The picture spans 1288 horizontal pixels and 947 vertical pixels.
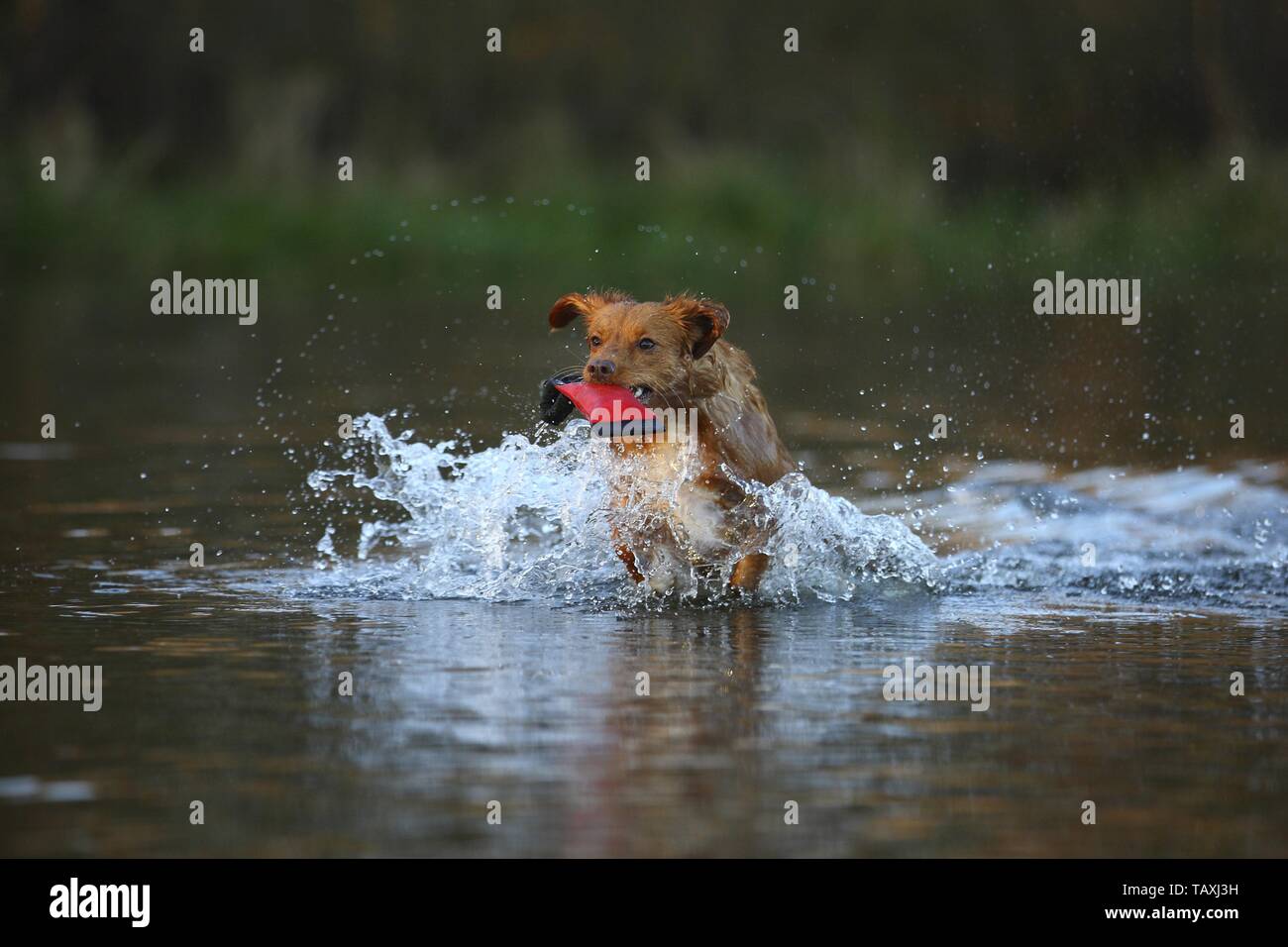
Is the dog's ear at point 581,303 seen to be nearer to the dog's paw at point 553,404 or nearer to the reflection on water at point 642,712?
the dog's paw at point 553,404

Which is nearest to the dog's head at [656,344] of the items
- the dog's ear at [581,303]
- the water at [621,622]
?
the dog's ear at [581,303]

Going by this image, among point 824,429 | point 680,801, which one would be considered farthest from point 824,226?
point 680,801

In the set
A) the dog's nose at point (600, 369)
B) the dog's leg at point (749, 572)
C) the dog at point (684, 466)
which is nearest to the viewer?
the dog's nose at point (600, 369)

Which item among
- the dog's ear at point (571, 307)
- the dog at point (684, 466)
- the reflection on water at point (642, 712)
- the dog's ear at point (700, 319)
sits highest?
the dog's ear at point (571, 307)

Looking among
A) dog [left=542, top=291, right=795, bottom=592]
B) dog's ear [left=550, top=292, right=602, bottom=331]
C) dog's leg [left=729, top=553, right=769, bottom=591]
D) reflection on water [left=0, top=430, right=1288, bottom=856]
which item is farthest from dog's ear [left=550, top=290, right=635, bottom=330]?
reflection on water [left=0, top=430, right=1288, bottom=856]

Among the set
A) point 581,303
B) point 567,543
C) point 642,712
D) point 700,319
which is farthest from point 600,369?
point 642,712

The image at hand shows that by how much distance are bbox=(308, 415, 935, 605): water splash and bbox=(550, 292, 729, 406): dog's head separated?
400 mm

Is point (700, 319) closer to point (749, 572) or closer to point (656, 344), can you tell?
point (656, 344)

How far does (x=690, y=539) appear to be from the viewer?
387 inches

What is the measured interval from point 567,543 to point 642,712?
2.74 meters

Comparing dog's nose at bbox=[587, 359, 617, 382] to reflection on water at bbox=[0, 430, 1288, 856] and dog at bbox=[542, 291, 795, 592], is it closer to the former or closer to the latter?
dog at bbox=[542, 291, 795, 592]

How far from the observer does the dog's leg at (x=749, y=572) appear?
9.88 m

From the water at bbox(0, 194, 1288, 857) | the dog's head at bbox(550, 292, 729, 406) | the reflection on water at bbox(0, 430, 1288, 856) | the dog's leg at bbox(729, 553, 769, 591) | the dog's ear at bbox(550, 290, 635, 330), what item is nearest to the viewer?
the reflection on water at bbox(0, 430, 1288, 856)

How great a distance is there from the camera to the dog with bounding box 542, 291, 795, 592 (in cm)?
973
